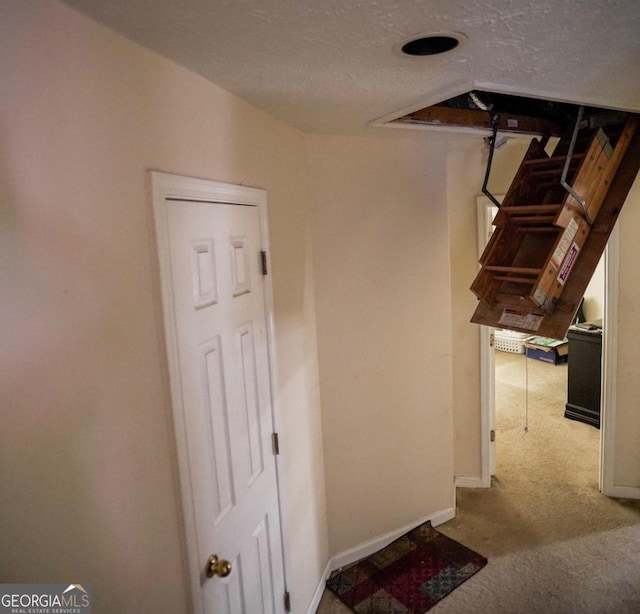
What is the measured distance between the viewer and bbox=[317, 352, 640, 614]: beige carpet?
2.32 m

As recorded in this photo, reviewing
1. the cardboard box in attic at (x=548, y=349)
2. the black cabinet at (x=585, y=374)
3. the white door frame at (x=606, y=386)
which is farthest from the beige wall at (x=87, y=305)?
the cardboard box in attic at (x=548, y=349)

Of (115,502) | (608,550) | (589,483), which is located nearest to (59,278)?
(115,502)

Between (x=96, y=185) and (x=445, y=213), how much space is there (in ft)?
6.94

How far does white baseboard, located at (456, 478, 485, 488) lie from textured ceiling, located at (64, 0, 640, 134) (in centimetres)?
262

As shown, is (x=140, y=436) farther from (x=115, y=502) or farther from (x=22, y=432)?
(x=22, y=432)

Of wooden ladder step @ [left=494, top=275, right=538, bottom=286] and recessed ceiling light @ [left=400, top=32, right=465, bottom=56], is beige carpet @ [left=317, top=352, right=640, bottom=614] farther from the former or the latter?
recessed ceiling light @ [left=400, top=32, right=465, bottom=56]

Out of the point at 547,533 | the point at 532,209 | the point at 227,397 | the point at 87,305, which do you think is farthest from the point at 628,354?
the point at 87,305

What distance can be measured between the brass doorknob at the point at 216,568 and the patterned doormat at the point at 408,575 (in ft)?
4.06

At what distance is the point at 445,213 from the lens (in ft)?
8.83

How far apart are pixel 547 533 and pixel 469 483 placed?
65cm

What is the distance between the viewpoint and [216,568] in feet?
4.53

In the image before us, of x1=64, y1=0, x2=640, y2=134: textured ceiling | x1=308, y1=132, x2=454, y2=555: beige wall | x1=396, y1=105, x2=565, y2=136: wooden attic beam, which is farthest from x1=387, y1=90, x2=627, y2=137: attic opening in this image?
x1=64, y1=0, x2=640, y2=134: textured ceiling

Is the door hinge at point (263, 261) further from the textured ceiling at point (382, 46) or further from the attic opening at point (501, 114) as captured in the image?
the attic opening at point (501, 114)

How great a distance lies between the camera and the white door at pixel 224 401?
4.22ft
